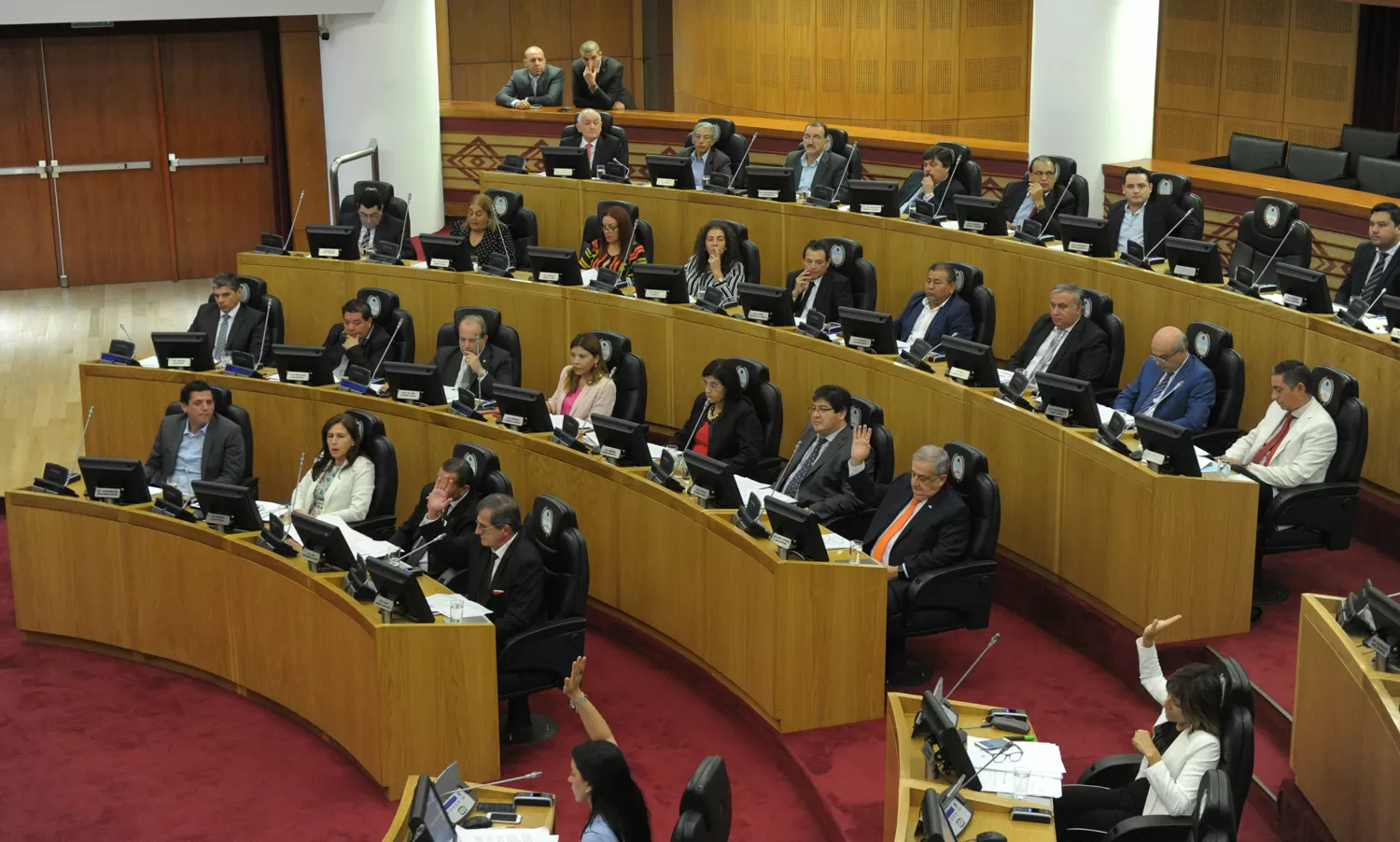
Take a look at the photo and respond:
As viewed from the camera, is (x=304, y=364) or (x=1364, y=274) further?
(x=304, y=364)

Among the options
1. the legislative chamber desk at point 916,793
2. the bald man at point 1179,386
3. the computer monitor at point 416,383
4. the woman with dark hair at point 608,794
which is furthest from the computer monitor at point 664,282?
the woman with dark hair at point 608,794

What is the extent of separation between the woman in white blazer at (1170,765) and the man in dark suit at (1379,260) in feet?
10.8

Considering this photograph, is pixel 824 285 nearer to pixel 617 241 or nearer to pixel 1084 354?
pixel 617 241

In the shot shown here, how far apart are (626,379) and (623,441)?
880 mm

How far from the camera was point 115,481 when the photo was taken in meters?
6.74

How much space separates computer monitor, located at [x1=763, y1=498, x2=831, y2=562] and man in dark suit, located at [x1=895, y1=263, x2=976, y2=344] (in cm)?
214

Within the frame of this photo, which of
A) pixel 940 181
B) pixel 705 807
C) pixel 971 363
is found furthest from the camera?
pixel 940 181

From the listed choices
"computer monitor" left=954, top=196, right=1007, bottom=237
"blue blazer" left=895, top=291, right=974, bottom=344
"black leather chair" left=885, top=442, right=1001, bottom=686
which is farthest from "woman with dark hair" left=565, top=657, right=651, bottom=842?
"computer monitor" left=954, top=196, right=1007, bottom=237

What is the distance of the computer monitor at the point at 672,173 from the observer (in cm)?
948

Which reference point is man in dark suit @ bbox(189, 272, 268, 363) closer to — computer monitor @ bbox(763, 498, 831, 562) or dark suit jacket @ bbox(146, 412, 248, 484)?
dark suit jacket @ bbox(146, 412, 248, 484)

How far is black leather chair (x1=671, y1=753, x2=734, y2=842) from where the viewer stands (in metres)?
3.80

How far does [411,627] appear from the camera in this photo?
→ 5.48 meters

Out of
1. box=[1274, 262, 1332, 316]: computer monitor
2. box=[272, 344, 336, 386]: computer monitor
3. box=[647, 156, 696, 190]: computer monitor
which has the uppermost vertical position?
box=[647, 156, 696, 190]: computer monitor

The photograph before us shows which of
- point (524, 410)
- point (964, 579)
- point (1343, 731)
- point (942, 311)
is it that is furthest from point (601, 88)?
point (1343, 731)
